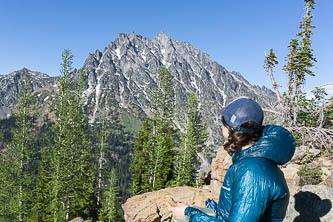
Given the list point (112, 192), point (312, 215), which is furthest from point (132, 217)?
point (112, 192)

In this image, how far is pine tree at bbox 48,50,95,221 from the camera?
87.0 ft

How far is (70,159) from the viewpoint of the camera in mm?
32875

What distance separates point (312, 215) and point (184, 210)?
4.85m

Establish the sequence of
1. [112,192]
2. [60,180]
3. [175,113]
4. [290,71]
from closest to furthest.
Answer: [290,71] < [60,180] < [112,192] < [175,113]

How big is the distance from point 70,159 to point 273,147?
3446cm

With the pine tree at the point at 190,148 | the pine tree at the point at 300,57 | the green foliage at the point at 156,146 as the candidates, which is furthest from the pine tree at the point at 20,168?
the pine tree at the point at 300,57

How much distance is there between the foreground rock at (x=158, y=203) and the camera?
14711 mm

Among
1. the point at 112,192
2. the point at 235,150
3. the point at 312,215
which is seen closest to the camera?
the point at 235,150

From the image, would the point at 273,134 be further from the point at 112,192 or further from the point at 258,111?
the point at 112,192

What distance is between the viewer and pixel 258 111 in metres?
2.15

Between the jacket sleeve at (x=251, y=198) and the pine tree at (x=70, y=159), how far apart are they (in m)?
27.5

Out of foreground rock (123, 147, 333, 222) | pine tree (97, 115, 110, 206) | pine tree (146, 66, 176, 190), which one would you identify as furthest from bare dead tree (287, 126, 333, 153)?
pine tree (97, 115, 110, 206)

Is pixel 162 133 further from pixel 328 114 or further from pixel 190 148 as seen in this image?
pixel 328 114

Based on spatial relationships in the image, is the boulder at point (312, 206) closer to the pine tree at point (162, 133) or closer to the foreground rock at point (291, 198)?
the foreground rock at point (291, 198)
